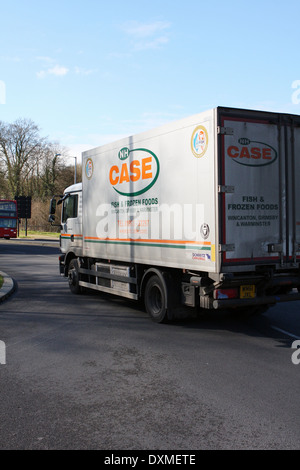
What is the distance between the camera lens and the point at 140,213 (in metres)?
8.17

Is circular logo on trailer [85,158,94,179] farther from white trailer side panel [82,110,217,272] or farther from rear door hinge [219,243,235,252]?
rear door hinge [219,243,235,252]

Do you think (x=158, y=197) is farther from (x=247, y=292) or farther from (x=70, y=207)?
(x=70, y=207)

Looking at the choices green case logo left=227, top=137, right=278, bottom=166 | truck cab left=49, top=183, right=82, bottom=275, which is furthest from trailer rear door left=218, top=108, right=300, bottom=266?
truck cab left=49, top=183, right=82, bottom=275

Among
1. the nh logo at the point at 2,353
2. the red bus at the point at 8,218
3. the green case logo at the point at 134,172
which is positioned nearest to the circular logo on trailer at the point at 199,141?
the green case logo at the point at 134,172

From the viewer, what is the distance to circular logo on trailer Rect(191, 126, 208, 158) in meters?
6.55

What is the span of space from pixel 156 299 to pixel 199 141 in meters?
2.90

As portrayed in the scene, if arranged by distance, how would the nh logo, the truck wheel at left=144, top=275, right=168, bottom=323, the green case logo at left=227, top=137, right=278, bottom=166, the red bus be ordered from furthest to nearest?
the red bus, the truck wheel at left=144, top=275, right=168, bottom=323, the green case logo at left=227, top=137, right=278, bottom=166, the nh logo

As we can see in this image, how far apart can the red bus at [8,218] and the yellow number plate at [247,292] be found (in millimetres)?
35338

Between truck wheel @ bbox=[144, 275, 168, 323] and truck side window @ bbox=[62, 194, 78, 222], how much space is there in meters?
3.86

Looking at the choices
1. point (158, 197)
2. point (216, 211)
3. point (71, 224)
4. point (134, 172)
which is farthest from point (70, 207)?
point (216, 211)

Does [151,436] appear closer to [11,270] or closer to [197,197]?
[197,197]

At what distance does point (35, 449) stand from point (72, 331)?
386 centimetres

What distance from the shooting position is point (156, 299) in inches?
314

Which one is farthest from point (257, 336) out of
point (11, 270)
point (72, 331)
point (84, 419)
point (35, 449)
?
point (11, 270)
